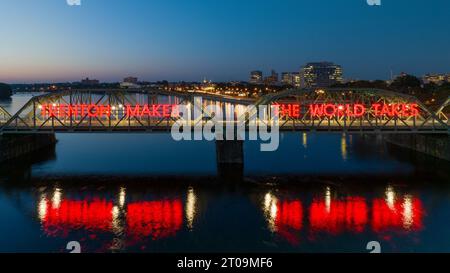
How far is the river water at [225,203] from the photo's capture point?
42.0 metres

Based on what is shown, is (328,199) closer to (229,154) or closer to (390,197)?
(390,197)

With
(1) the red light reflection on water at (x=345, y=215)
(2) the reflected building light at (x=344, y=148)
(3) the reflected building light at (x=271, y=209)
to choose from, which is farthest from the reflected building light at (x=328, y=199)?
(2) the reflected building light at (x=344, y=148)

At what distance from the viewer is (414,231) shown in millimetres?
44375

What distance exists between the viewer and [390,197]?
5675 cm

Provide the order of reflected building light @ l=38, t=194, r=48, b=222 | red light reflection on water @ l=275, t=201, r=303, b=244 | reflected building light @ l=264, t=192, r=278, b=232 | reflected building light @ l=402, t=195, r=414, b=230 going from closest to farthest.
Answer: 1. red light reflection on water @ l=275, t=201, r=303, b=244
2. reflected building light @ l=402, t=195, r=414, b=230
3. reflected building light @ l=264, t=192, r=278, b=232
4. reflected building light @ l=38, t=194, r=48, b=222

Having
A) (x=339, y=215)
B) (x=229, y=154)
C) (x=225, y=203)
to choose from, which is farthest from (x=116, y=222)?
(x=229, y=154)

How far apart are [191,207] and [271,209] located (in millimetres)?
9163

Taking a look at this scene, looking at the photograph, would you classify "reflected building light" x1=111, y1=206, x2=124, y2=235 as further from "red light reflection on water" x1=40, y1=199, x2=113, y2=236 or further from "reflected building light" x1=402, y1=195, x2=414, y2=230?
"reflected building light" x1=402, y1=195, x2=414, y2=230

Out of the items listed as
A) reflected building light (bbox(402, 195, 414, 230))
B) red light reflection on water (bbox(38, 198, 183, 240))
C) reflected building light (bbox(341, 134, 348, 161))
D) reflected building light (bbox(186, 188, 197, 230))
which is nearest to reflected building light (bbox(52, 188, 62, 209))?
red light reflection on water (bbox(38, 198, 183, 240))

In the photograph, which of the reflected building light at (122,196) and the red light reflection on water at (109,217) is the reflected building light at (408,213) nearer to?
the red light reflection on water at (109,217)

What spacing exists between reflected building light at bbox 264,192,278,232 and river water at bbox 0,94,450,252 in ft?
0.40

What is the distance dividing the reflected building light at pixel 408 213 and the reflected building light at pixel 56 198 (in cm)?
3827

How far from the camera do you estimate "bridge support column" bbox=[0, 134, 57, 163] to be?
7767 cm
